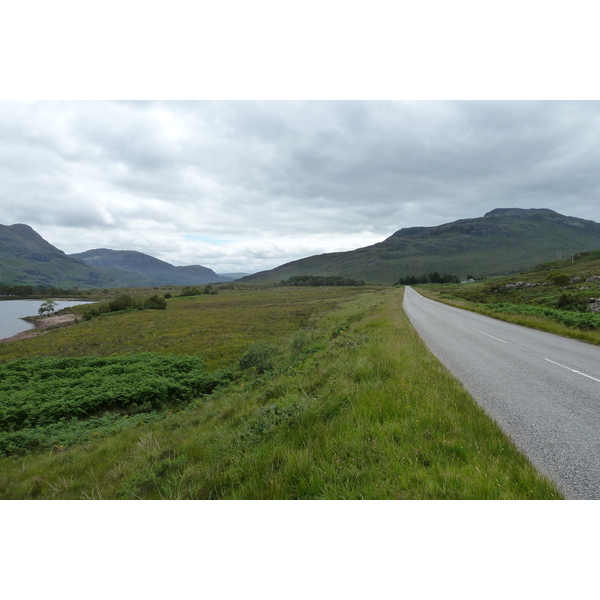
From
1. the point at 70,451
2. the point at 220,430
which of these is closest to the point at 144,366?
the point at 70,451

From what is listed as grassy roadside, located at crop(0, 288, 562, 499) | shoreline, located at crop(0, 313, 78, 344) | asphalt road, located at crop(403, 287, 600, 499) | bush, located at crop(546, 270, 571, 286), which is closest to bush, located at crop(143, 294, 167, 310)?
shoreline, located at crop(0, 313, 78, 344)

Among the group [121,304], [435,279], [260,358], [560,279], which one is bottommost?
[260,358]

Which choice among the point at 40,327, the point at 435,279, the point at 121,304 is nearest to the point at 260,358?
the point at 40,327

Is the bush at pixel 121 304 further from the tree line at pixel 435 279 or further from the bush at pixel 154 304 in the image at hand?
the tree line at pixel 435 279

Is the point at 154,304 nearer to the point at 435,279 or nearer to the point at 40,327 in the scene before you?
the point at 40,327

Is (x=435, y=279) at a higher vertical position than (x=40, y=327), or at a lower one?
higher

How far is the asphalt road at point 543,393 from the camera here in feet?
14.8

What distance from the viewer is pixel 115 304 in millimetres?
62312

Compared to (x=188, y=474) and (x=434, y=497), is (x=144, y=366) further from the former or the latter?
(x=434, y=497)

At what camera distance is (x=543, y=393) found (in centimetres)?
766

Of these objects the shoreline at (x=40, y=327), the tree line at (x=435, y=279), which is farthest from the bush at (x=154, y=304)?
the tree line at (x=435, y=279)

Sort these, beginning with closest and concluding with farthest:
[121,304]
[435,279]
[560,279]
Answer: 1. [560,279]
2. [121,304]
3. [435,279]

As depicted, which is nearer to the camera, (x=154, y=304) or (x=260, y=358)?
(x=260, y=358)

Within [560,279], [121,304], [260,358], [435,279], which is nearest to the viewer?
[260,358]
